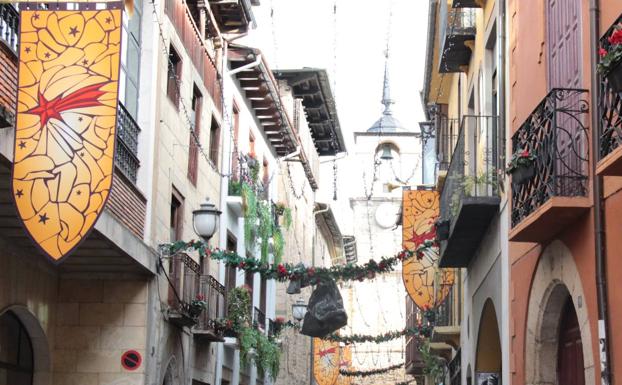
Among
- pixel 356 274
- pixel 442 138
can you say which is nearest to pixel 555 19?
pixel 356 274

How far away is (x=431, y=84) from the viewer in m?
27.6

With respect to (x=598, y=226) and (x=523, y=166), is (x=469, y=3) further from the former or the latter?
(x=598, y=226)

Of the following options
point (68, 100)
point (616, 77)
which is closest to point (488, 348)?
point (68, 100)

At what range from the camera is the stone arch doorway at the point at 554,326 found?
36.7ft

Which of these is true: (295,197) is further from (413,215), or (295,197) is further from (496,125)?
(496,125)

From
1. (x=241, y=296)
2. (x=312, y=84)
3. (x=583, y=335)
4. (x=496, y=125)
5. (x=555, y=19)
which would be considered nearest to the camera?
(x=583, y=335)

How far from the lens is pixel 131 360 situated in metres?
18.5

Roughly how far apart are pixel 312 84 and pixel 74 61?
A: 30221mm

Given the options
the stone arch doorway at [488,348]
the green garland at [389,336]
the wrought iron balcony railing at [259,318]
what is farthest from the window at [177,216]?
the wrought iron balcony railing at [259,318]

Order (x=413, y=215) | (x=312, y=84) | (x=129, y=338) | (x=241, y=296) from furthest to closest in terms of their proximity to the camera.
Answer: (x=312, y=84), (x=241, y=296), (x=413, y=215), (x=129, y=338)

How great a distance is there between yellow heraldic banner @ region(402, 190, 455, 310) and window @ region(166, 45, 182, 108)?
5334 mm

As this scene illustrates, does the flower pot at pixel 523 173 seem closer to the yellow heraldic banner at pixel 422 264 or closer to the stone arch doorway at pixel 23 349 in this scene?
the stone arch doorway at pixel 23 349

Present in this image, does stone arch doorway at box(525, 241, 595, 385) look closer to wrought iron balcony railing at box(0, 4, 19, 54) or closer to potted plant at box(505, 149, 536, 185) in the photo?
potted plant at box(505, 149, 536, 185)

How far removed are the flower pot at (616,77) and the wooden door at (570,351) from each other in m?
4.16
